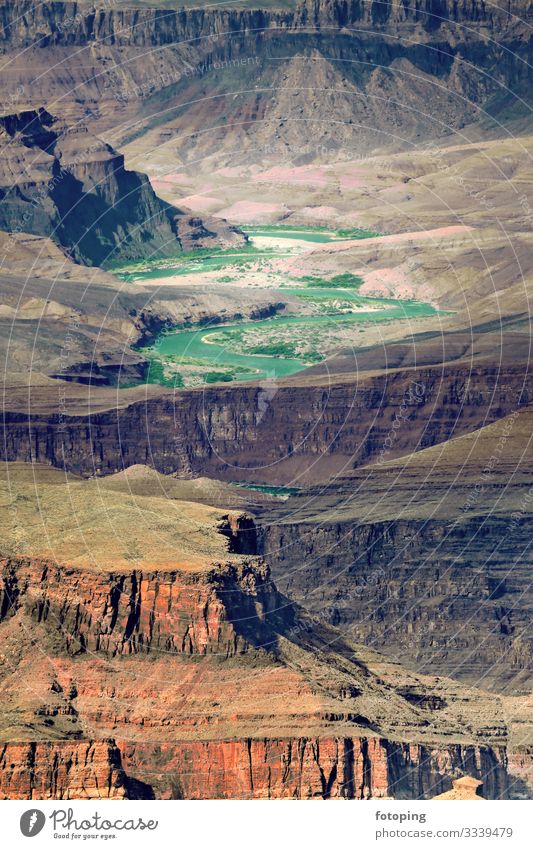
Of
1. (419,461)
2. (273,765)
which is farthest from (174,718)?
(419,461)

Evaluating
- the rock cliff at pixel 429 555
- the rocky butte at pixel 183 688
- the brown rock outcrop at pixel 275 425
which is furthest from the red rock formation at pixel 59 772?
the brown rock outcrop at pixel 275 425

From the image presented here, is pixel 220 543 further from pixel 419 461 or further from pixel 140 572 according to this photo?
pixel 419 461

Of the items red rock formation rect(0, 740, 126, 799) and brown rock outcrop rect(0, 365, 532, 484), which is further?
brown rock outcrop rect(0, 365, 532, 484)

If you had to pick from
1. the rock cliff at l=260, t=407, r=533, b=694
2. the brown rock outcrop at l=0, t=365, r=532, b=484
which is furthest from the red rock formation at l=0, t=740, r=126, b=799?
the brown rock outcrop at l=0, t=365, r=532, b=484

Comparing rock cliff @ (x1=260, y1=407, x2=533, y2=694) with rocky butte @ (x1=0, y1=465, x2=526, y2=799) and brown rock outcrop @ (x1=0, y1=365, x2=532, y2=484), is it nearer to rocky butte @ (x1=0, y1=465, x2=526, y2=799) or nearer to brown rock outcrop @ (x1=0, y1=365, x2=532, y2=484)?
brown rock outcrop @ (x1=0, y1=365, x2=532, y2=484)

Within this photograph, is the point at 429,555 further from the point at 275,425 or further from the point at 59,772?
the point at 59,772

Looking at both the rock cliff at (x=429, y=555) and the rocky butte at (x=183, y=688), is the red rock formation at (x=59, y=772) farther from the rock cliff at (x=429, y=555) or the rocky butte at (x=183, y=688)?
the rock cliff at (x=429, y=555)
